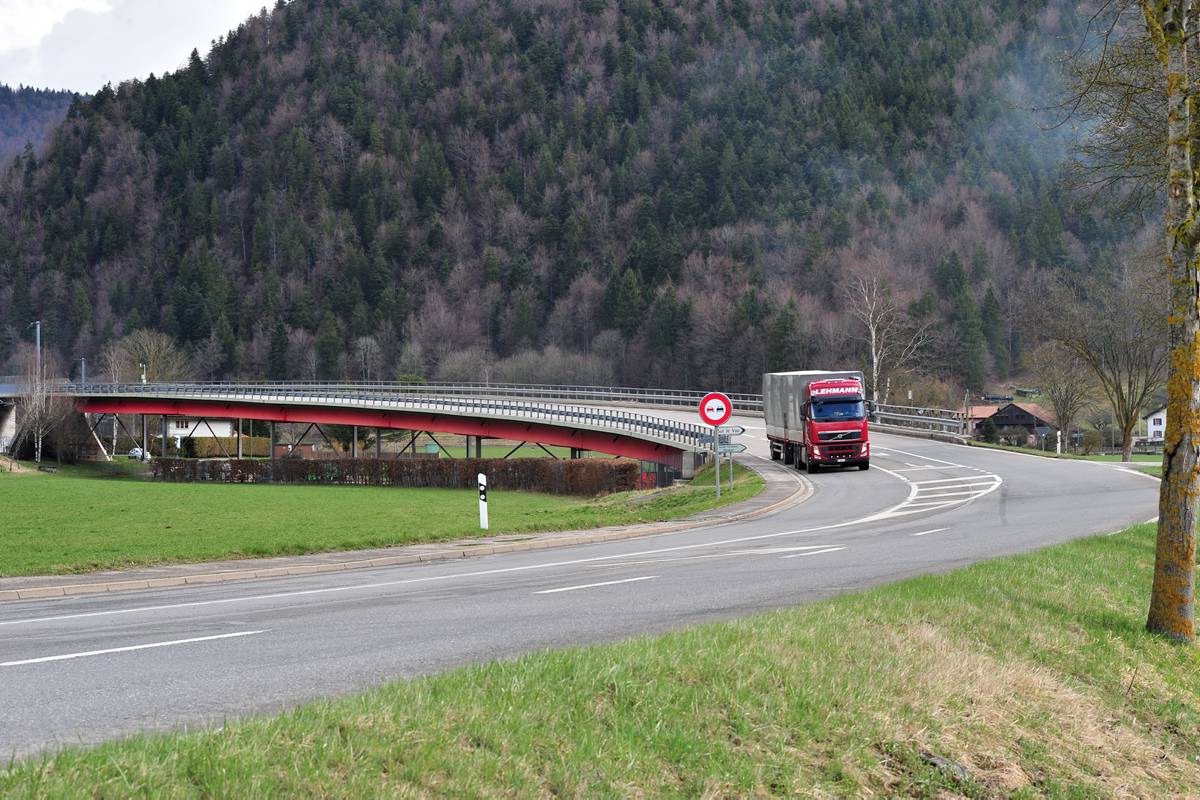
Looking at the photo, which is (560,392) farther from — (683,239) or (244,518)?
(244,518)

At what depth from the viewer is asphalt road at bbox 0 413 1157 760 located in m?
8.06

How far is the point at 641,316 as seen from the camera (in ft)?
469

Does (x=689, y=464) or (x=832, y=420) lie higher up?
(x=832, y=420)

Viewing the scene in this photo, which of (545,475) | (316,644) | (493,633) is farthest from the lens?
(545,475)

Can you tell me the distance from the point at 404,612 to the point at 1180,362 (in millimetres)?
8557

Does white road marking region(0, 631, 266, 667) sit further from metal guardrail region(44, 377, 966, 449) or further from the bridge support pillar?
metal guardrail region(44, 377, 966, 449)

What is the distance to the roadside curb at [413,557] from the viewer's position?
15.4 m

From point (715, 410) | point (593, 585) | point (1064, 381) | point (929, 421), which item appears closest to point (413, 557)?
point (593, 585)

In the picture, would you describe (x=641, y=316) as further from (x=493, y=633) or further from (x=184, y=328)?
(x=493, y=633)

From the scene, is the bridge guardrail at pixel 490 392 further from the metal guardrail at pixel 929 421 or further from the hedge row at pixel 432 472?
the hedge row at pixel 432 472

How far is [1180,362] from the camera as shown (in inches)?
452

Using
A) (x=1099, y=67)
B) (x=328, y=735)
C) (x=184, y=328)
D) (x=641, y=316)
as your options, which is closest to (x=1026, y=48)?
(x=641, y=316)

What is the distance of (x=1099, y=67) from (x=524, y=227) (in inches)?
6723

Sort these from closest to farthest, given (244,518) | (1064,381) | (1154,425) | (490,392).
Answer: (244,518) < (1064,381) < (490,392) < (1154,425)
